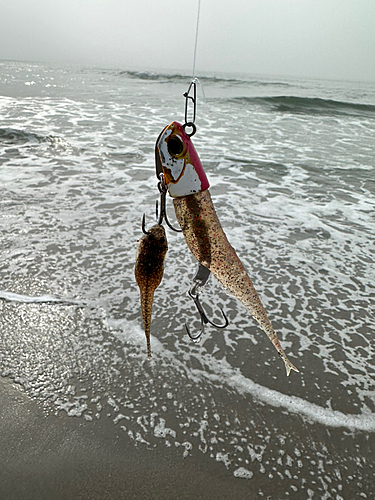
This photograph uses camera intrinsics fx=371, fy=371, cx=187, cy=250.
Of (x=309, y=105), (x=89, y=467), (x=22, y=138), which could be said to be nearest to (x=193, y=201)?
(x=89, y=467)

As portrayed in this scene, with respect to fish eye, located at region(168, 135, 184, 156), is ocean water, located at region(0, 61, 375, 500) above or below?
below

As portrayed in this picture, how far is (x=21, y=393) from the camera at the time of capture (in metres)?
2.19

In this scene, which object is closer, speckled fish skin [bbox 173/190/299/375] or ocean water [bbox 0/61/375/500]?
speckled fish skin [bbox 173/190/299/375]

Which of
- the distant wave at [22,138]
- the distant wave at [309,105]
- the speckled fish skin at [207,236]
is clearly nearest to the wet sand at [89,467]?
the speckled fish skin at [207,236]

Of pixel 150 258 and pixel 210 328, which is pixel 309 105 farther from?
pixel 150 258

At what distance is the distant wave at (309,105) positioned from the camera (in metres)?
18.5

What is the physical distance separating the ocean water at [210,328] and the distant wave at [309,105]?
13302 mm

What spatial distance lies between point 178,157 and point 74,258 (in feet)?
9.96

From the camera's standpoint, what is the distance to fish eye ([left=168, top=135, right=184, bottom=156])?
0.85 metres

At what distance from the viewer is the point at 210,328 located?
2906mm

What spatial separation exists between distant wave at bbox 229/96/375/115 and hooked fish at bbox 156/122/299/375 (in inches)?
738

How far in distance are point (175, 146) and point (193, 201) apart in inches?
5.2

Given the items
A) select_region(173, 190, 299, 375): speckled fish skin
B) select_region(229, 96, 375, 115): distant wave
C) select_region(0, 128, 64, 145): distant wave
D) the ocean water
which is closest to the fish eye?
select_region(173, 190, 299, 375): speckled fish skin

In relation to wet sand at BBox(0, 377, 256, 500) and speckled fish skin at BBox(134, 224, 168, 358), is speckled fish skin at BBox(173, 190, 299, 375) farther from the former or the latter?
wet sand at BBox(0, 377, 256, 500)
